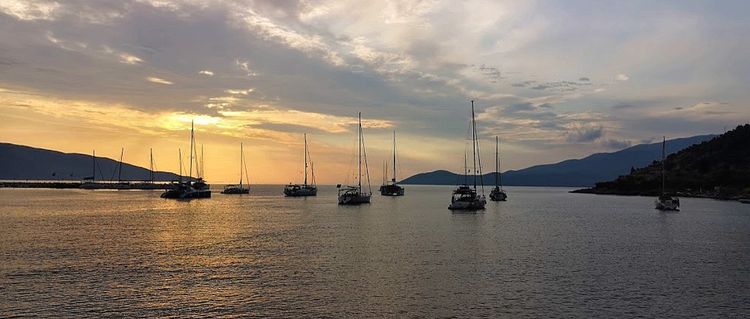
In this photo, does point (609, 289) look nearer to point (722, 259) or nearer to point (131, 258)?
point (722, 259)

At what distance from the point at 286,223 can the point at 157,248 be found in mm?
28104

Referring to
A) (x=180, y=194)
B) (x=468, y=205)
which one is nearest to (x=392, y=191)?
(x=180, y=194)

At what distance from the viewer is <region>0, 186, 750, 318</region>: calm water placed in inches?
1083

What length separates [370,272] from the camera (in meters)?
36.6

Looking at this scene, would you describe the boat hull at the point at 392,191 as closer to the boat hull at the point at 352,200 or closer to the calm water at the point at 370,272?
the boat hull at the point at 352,200

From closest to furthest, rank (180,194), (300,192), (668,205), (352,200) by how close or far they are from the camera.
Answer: (668,205) < (352,200) < (180,194) < (300,192)

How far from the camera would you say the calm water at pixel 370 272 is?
90.3 ft

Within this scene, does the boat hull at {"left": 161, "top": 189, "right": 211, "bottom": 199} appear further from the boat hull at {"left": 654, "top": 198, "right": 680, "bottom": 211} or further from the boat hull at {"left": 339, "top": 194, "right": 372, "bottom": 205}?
the boat hull at {"left": 654, "top": 198, "right": 680, "bottom": 211}

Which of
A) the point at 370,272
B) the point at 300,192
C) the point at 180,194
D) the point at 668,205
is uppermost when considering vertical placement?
the point at 180,194

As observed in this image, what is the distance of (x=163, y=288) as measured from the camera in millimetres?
31547

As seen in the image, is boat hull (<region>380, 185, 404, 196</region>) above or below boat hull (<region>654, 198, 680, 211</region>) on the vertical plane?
above

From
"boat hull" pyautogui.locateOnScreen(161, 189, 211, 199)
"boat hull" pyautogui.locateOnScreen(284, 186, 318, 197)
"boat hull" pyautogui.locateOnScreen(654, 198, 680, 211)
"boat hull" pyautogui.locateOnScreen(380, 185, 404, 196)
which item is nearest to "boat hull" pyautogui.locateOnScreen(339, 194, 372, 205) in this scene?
"boat hull" pyautogui.locateOnScreen(161, 189, 211, 199)

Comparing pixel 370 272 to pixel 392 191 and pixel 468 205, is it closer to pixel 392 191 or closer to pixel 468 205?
pixel 468 205

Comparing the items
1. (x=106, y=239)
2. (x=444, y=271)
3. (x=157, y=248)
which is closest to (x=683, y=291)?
(x=444, y=271)
